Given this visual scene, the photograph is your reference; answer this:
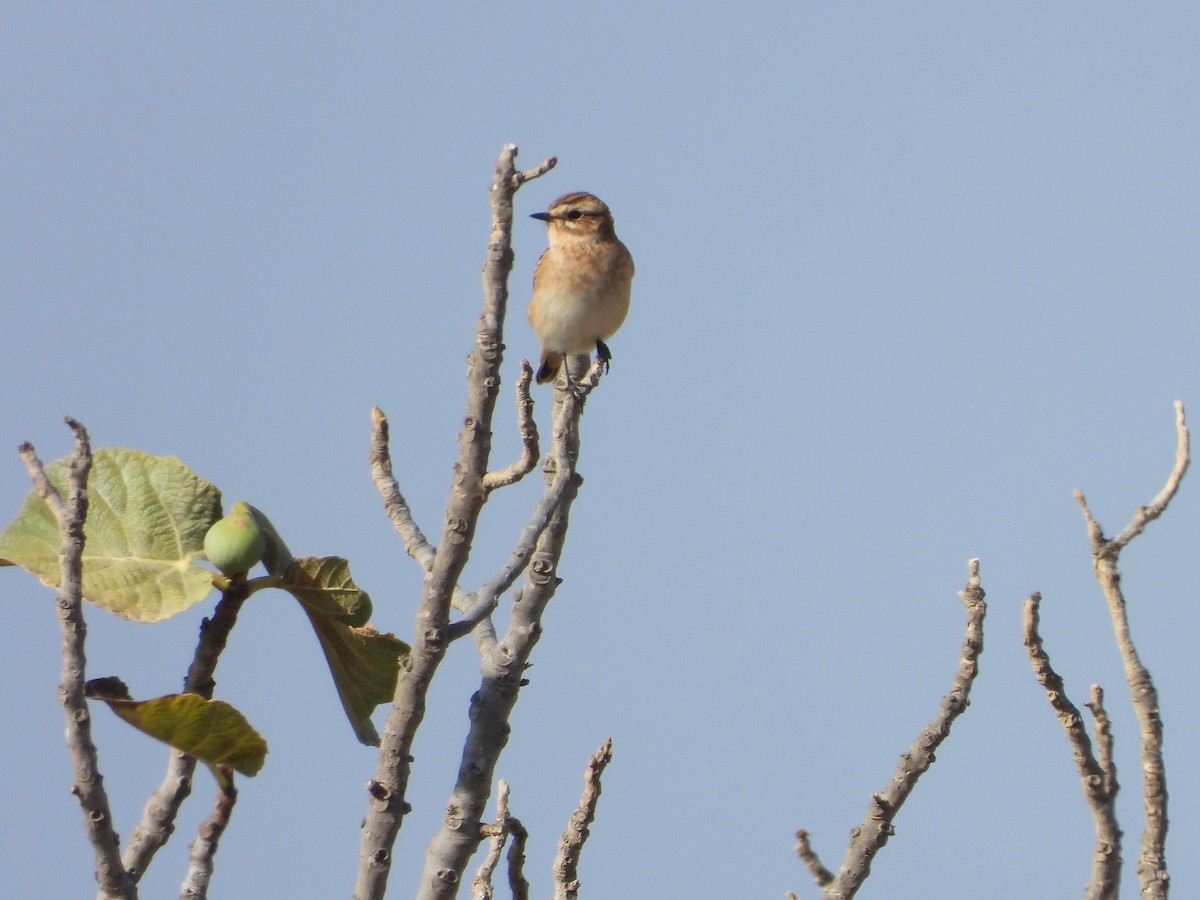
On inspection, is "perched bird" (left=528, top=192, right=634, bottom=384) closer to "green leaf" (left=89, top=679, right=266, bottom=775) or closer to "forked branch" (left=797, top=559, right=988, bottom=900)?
"forked branch" (left=797, top=559, right=988, bottom=900)

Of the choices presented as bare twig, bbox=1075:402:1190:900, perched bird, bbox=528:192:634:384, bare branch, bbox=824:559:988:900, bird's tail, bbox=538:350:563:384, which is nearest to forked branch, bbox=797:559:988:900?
bare branch, bbox=824:559:988:900

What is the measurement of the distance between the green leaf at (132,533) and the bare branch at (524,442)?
0.75 metres

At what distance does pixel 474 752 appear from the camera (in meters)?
4.38

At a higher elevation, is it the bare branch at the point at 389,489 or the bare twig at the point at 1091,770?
the bare branch at the point at 389,489

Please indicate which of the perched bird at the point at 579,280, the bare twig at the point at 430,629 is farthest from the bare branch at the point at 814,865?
the perched bird at the point at 579,280

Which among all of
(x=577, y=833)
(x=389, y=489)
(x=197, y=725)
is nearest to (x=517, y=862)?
(x=577, y=833)

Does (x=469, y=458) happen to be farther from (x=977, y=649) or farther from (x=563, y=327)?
(x=563, y=327)

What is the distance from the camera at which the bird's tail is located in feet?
37.7

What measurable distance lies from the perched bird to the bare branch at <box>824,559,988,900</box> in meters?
6.86

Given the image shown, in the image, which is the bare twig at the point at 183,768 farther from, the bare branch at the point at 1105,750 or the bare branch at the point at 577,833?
the bare branch at the point at 1105,750

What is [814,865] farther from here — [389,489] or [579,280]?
[579,280]

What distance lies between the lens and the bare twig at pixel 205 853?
12.2 ft

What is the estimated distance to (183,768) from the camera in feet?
11.7

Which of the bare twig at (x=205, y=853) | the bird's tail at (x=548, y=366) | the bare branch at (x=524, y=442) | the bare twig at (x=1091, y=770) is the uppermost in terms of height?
the bird's tail at (x=548, y=366)
